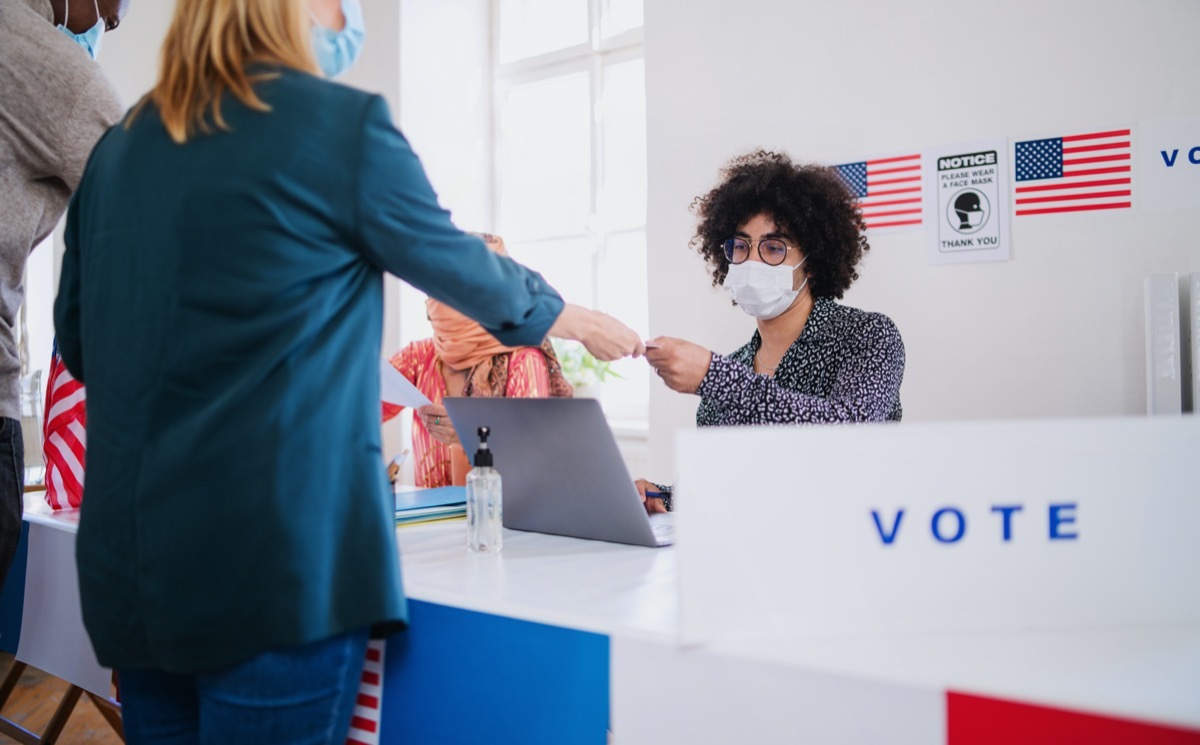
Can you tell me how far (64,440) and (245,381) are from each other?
1267mm

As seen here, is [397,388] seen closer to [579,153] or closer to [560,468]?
[560,468]

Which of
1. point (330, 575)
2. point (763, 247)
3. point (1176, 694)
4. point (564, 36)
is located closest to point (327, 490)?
point (330, 575)

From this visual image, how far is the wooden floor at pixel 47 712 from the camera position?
2844mm

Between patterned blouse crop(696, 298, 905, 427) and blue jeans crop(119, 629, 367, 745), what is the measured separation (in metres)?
0.93

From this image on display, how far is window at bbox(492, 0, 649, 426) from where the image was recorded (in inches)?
172

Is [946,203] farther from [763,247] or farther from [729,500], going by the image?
[729,500]

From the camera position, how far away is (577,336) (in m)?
1.24

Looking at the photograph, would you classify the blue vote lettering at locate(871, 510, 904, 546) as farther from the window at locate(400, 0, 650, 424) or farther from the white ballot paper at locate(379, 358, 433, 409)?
the window at locate(400, 0, 650, 424)

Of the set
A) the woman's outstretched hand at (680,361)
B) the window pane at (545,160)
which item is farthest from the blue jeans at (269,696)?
the window pane at (545,160)

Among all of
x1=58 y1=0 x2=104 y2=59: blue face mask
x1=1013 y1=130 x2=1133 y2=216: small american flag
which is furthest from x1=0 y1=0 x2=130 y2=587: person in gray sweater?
x1=1013 y1=130 x2=1133 y2=216: small american flag

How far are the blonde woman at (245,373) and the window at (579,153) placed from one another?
129 inches

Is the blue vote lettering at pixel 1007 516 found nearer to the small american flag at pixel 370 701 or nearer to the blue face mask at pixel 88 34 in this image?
the small american flag at pixel 370 701

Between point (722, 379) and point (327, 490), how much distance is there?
37.8 inches

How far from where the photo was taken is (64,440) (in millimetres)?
1864
